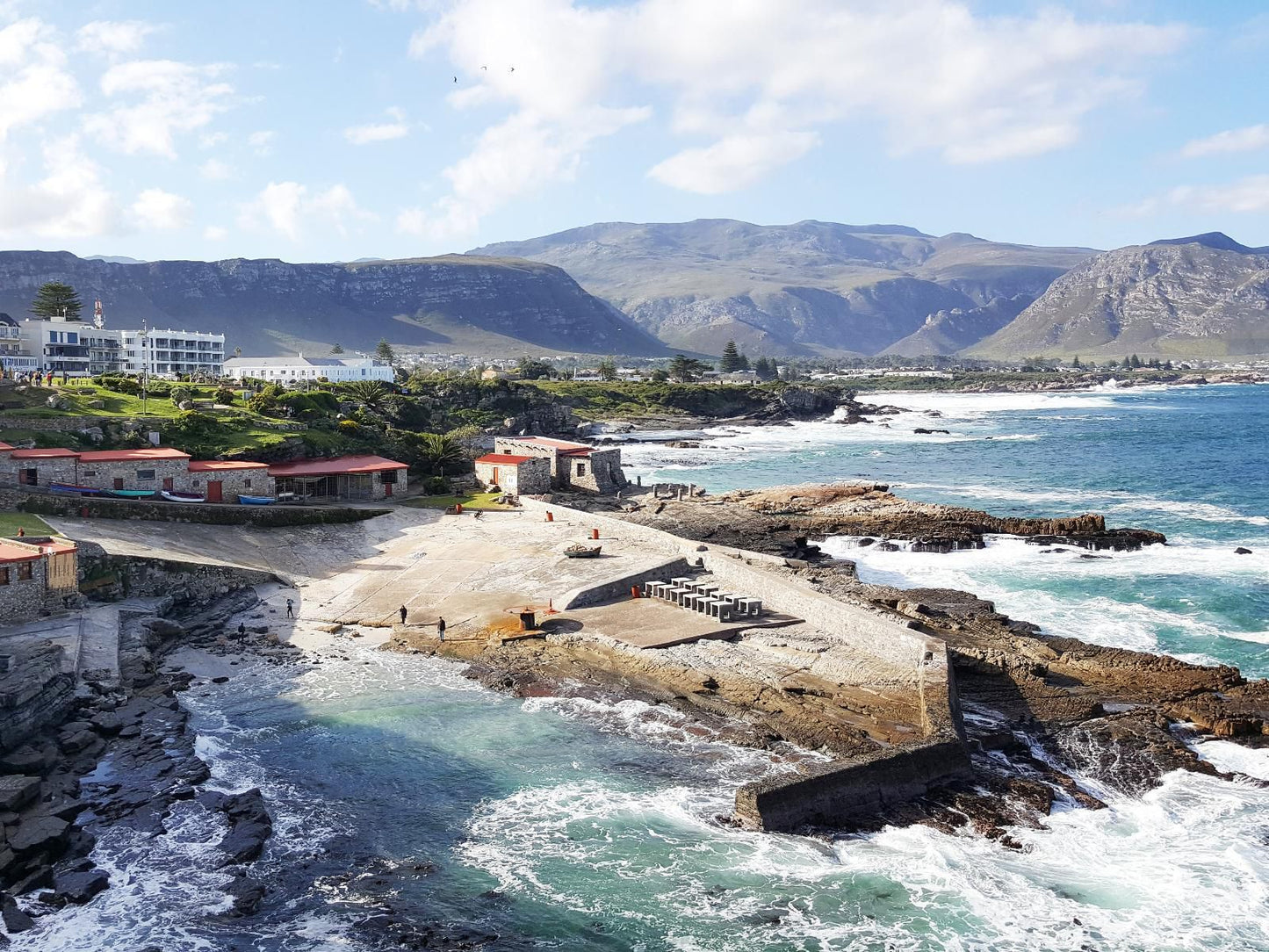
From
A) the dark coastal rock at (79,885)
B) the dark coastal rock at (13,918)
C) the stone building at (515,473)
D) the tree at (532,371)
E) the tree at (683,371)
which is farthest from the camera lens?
the tree at (683,371)

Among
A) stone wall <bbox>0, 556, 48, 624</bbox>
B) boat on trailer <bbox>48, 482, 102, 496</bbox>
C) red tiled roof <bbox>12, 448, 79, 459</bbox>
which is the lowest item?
stone wall <bbox>0, 556, 48, 624</bbox>

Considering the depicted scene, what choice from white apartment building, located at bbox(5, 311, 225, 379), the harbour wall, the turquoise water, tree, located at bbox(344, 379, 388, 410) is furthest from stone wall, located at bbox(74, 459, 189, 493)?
tree, located at bbox(344, 379, 388, 410)

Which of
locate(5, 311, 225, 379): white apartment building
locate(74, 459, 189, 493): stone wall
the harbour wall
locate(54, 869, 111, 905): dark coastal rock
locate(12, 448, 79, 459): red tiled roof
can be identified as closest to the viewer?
locate(54, 869, 111, 905): dark coastal rock

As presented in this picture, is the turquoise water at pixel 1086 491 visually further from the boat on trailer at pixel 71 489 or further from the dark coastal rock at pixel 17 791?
the boat on trailer at pixel 71 489

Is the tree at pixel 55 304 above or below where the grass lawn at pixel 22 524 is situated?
above

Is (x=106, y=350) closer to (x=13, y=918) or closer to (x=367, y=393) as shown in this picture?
(x=367, y=393)

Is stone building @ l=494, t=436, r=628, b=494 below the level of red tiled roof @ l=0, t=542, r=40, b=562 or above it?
above

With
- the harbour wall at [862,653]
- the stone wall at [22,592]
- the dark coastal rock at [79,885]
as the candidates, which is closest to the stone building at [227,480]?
the stone wall at [22,592]

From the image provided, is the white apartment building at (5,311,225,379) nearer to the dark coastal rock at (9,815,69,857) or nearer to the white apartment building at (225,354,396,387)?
the white apartment building at (225,354,396,387)
